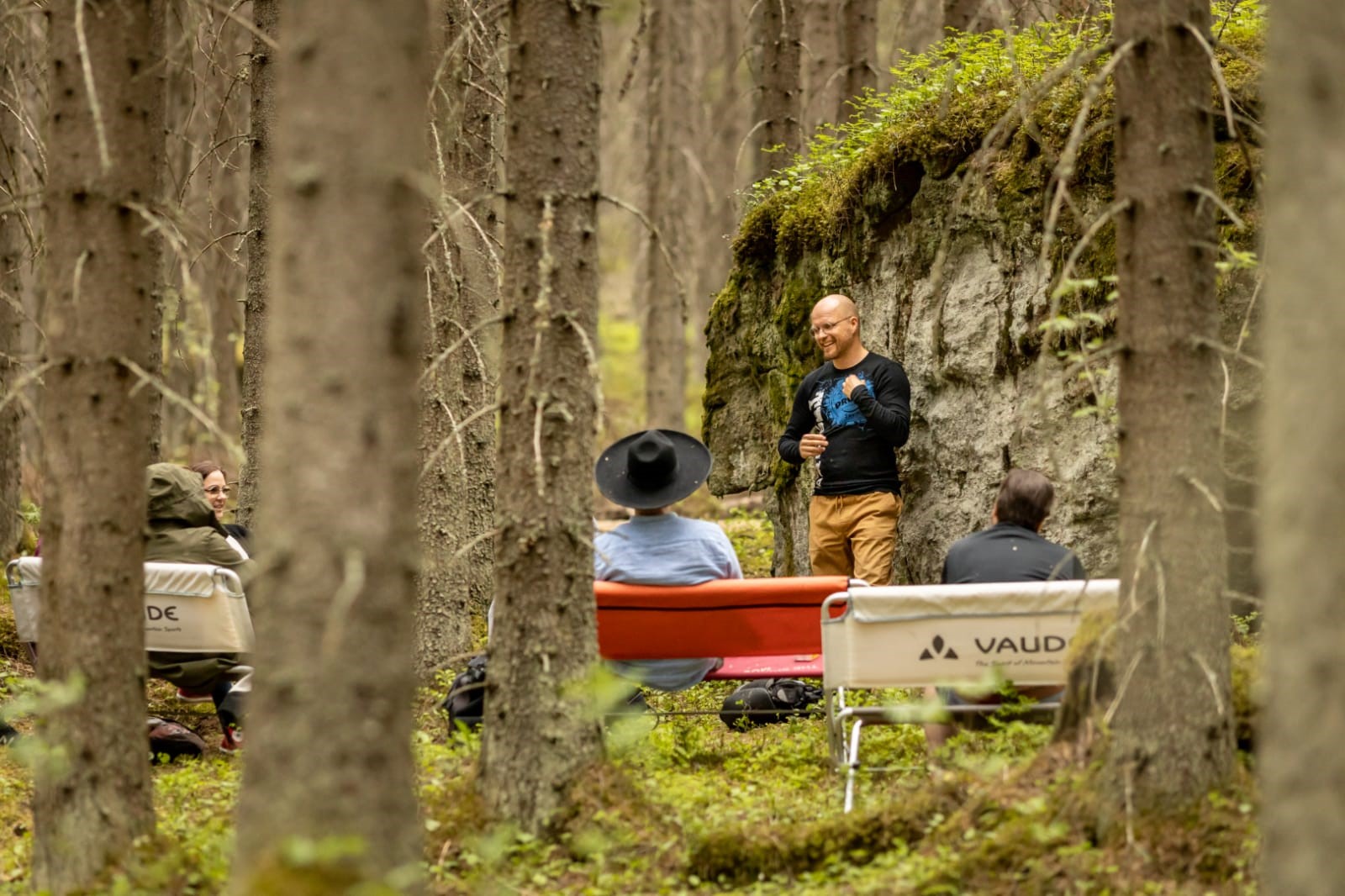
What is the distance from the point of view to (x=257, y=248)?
9.49 m

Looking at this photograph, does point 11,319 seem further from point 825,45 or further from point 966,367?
point 825,45

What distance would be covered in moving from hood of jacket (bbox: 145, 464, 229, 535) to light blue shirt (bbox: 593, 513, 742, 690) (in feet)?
7.86

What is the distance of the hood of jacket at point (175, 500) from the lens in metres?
7.66

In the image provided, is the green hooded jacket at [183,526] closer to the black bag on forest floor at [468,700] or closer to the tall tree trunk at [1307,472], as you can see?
the black bag on forest floor at [468,700]

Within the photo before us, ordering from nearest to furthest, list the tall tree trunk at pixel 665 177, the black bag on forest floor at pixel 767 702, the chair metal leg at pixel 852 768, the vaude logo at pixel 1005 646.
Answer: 1. the chair metal leg at pixel 852 768
2. the vaude logo at pixel 1005 646
3. the black bag on forest floor at pixel 767 702
4. the tall tree trunk at pixel 665 177

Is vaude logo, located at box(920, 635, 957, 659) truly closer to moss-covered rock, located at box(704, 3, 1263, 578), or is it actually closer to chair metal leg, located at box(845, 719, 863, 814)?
chair metal leg, located at box(845, 719, 863, 814)

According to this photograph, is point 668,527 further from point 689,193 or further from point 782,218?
point 689,193

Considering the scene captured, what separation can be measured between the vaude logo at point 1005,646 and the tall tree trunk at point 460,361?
2.78 m

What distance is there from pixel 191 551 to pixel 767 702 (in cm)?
330

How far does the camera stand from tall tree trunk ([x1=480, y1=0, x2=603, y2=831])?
536 cm

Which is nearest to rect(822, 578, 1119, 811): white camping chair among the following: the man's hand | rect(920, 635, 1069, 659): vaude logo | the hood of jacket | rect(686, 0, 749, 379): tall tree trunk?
rect(920, 635, 1069, 659): vaude logo

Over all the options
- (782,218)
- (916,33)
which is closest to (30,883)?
(782,218)

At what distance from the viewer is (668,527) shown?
22.5ft

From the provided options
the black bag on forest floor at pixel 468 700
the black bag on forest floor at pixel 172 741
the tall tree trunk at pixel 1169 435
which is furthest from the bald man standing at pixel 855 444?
the black bag on forest floor at pixel 172 741
